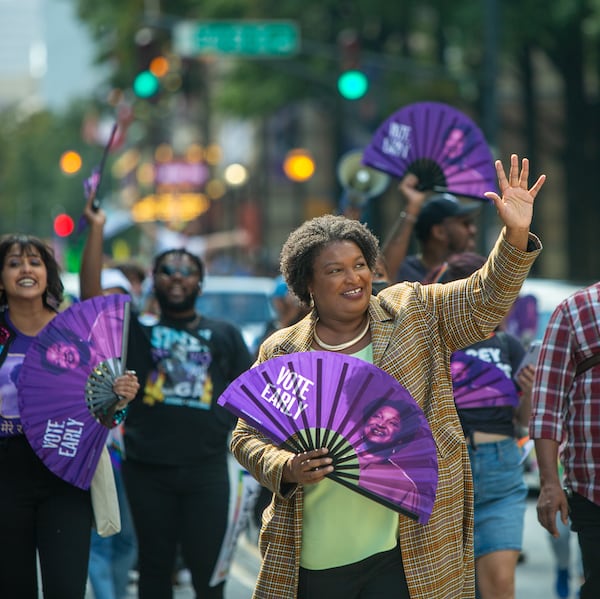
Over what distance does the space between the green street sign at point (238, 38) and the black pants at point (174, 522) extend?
14.6 metres

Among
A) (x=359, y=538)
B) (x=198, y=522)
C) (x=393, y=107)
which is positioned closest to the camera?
(x=359, y=538)

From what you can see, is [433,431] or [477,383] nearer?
[433,431]

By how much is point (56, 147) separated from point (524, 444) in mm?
75389

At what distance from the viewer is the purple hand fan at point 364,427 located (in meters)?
4.01

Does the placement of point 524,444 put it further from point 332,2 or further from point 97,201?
point 332,2

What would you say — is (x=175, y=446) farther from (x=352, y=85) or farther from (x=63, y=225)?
(x=63, y=225)

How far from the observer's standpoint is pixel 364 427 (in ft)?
13.2

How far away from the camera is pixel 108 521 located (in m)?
5.55

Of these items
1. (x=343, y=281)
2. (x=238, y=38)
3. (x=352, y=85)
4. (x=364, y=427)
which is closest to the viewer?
(x=364, y=427)

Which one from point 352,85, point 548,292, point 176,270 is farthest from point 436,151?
point 548,292

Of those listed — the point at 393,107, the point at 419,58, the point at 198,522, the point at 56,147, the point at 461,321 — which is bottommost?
the point at 198,522

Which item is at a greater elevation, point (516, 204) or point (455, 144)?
point (455, 144)

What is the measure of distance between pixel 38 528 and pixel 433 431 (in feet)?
6.38

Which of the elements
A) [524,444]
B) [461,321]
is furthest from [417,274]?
[461,321]
